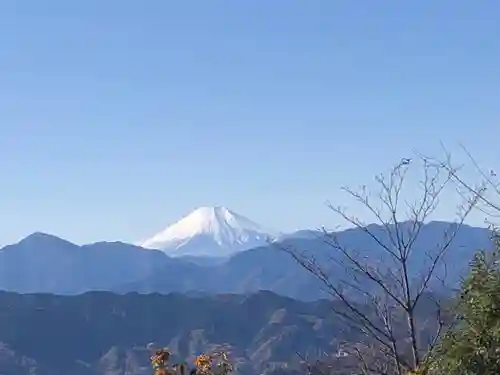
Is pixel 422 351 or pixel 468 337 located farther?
pixel 422 351

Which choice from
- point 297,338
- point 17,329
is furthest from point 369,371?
point 17,329

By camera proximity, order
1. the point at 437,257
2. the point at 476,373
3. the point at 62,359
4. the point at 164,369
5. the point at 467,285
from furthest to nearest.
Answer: the point at 62,359 → the point at 164,369 → the point at 437,257 → the point at 467,285 → the point at 476,373

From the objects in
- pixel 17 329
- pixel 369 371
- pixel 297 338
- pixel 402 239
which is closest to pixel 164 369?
pixel 369 371

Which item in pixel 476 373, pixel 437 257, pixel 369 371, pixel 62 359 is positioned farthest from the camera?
pixel 62 359

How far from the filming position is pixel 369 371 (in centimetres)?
827

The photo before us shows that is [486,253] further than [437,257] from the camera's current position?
No

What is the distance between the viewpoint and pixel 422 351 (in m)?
9.28

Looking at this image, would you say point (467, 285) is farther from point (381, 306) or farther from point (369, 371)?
point (381, 306)

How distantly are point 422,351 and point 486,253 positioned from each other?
3.39 metres

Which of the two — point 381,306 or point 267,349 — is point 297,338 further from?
point 381,306

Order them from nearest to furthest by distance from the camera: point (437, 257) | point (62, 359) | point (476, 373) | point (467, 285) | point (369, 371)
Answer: point (476, 373) → point (467, 285) → point (369, 371) → point (437, 257) → point (62, 359)

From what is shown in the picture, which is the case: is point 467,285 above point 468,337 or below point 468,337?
above

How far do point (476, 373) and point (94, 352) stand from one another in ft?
647

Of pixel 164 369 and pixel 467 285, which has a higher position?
pixel 467 285
